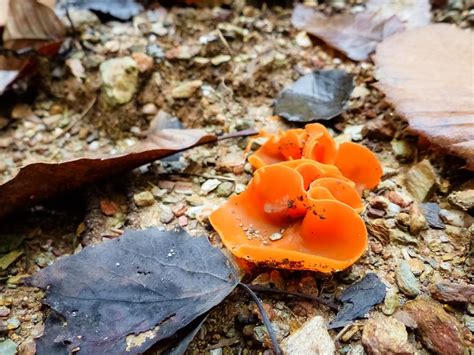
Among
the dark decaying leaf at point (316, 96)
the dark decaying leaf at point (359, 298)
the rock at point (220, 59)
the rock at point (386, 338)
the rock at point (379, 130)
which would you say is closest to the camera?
the rock at point (386, 338)

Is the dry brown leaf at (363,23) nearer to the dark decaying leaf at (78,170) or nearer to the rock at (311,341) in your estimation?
the dark decaying leaf at (78,170)

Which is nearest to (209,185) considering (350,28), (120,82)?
(120,82)

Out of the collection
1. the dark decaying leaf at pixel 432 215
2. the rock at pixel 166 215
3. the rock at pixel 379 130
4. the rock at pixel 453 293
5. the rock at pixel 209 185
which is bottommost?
the rock at pixel 166 215

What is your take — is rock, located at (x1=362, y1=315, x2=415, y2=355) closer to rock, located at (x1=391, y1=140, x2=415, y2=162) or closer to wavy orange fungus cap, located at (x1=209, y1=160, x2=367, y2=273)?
wavy orange fungus cap, located at (x1=209, y1=160, x2=367, y2=273)

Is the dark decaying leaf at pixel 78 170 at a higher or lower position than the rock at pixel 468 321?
higher

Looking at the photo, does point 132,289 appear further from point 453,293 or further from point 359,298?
point 453,293

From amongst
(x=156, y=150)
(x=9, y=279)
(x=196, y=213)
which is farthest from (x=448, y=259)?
(x=9, y=279)

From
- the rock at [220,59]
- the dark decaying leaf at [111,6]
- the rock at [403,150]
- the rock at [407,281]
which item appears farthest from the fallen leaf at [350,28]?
the rock at [407,281]
